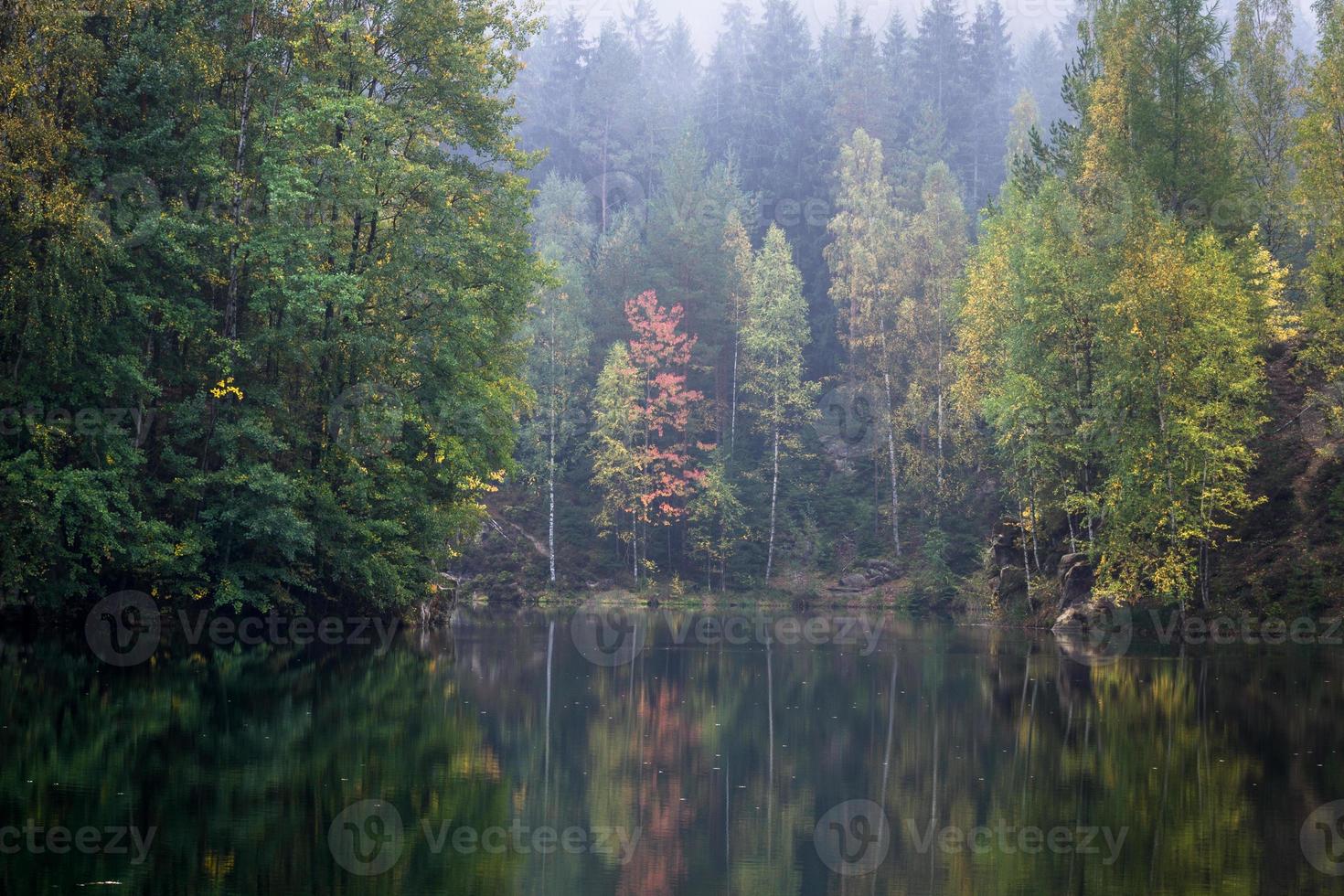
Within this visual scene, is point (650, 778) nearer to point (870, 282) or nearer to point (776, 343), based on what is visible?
point (776, 343)

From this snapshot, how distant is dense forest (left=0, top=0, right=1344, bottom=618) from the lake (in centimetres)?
588

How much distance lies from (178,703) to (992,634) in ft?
92.6

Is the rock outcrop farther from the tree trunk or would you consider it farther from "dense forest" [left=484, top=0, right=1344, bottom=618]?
the tree trunk

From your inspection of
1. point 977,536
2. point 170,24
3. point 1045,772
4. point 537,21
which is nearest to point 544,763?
point 1045,772

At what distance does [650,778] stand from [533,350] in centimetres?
5311

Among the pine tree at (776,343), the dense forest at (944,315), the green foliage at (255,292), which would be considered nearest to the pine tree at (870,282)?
the dense forest at (944,315)

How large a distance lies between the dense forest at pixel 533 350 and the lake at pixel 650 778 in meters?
5.88

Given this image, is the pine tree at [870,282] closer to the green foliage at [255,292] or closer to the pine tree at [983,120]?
the pine tree at [983,120]

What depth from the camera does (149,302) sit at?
90.6 ft

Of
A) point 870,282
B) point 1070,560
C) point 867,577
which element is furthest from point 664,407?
point 1070,560

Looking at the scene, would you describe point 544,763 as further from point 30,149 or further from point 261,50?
point 261,50

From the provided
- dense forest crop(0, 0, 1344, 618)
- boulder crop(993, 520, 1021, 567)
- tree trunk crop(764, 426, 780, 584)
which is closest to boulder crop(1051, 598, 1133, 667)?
dense forest crop(0, 0, 1344, 618)

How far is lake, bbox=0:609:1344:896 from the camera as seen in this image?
9.56 m

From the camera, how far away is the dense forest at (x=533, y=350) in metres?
27.3
